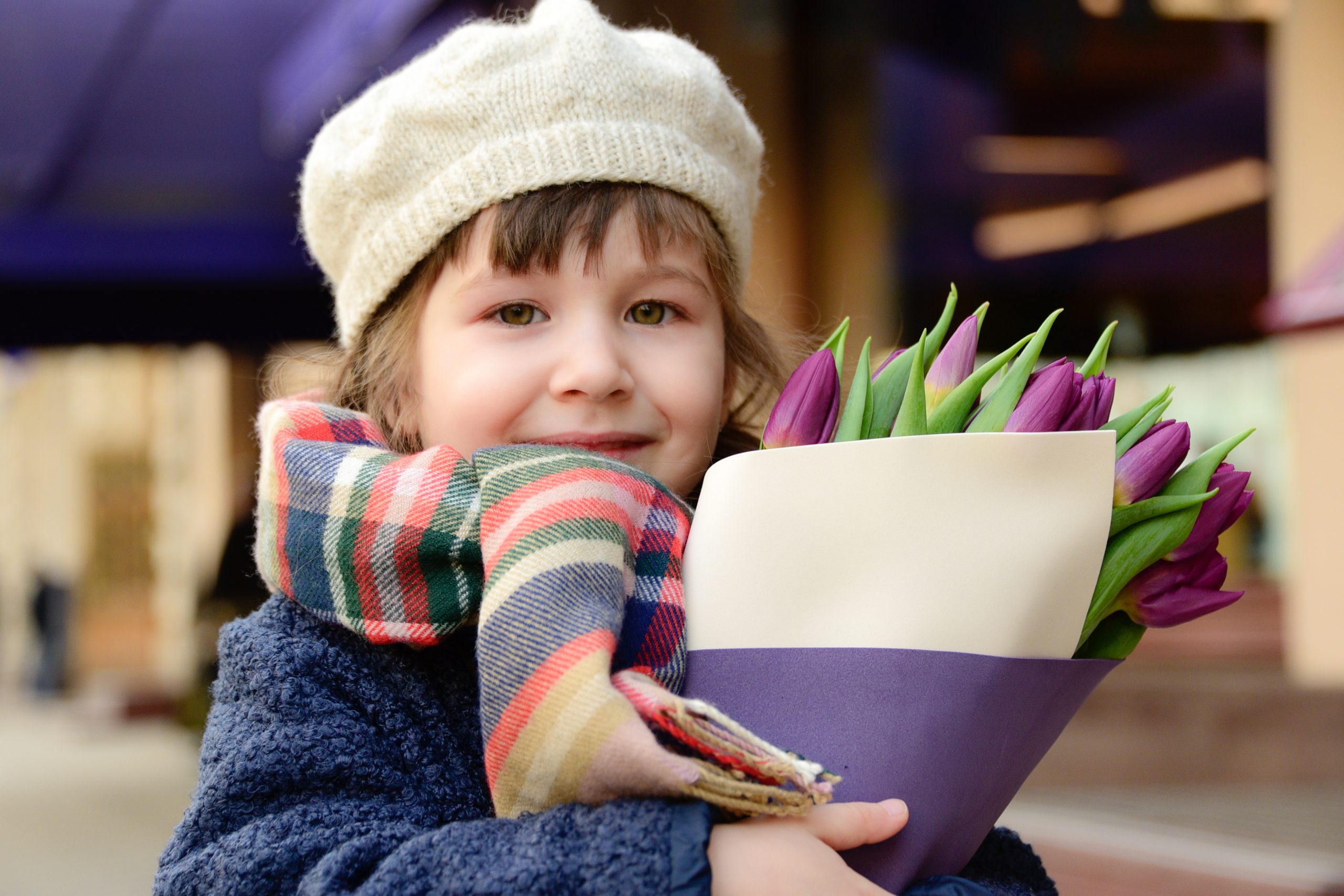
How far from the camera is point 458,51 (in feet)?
4.55

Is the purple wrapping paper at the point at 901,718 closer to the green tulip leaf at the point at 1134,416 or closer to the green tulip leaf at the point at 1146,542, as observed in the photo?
the green tulip leaf at the point at 1146,542

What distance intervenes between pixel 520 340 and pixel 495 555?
1.04 feet

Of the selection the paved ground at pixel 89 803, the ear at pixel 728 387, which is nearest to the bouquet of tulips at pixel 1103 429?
the ear at pixel 728 387

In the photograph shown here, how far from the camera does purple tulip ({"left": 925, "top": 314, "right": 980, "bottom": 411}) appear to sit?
1.09m

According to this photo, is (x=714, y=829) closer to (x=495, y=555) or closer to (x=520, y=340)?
(x=495, y=555)

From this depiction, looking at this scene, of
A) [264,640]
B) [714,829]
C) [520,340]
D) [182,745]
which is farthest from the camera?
[182,745]

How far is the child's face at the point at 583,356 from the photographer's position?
1270 millimetres

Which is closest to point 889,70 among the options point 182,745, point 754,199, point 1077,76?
point 1077,76

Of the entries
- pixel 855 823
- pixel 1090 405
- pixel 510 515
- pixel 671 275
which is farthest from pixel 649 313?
pixel 855 823

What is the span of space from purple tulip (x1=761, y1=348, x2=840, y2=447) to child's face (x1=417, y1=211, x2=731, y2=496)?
8.1 inches

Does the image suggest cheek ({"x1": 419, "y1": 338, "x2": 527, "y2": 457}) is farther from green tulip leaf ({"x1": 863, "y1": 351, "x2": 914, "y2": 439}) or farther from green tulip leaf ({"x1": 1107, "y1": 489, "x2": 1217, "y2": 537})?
green tulip leaf ({"x1": 1107, "y1": 489, "x2": 1217, "y2": 537})

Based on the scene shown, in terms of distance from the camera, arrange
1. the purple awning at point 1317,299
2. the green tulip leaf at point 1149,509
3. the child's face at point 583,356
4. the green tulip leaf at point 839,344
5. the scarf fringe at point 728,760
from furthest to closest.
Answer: the purple awning at point 1317,299
the child's face at point 583,356
the green tulip leaf at point 839,344
the green tulip leaf at point 1149,509
the scarf fringe at point 728,760

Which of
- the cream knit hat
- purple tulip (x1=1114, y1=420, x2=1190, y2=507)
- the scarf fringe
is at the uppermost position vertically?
the cream knit hat

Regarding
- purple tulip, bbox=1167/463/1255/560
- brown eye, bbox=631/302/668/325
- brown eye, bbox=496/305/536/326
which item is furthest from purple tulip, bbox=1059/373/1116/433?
brown eye, bbox=496/305/536/326
